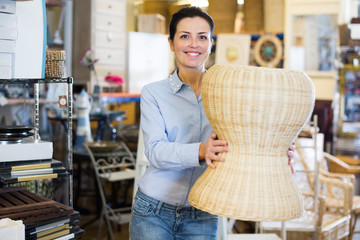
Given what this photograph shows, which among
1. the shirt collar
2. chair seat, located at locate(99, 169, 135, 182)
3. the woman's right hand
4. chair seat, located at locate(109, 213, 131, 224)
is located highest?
the shirt collar

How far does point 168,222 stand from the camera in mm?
1634

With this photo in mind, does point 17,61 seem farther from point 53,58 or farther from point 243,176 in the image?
point 243,176

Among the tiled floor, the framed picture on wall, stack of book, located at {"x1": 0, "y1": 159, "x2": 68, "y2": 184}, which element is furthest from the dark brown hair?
the framed picture on wall

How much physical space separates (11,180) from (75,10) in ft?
17.0

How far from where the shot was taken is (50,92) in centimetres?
550

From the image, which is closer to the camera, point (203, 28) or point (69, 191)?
point (203, 28)

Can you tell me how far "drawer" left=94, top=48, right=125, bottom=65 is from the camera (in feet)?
22.2

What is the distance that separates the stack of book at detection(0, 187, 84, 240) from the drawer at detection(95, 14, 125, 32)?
4.98 m

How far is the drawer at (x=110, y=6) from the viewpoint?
6691mm

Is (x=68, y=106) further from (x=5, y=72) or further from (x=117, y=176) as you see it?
(x=117, y=176)

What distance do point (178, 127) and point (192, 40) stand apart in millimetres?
287

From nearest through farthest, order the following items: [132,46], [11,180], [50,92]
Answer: [11,180] < [50,92] < [132,46]

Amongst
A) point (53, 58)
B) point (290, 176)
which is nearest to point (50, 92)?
point (53, 58)

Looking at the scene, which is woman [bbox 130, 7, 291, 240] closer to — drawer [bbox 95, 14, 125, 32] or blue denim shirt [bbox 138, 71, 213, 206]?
blue denim shirt [bbox 138, 71, 213, 206]
